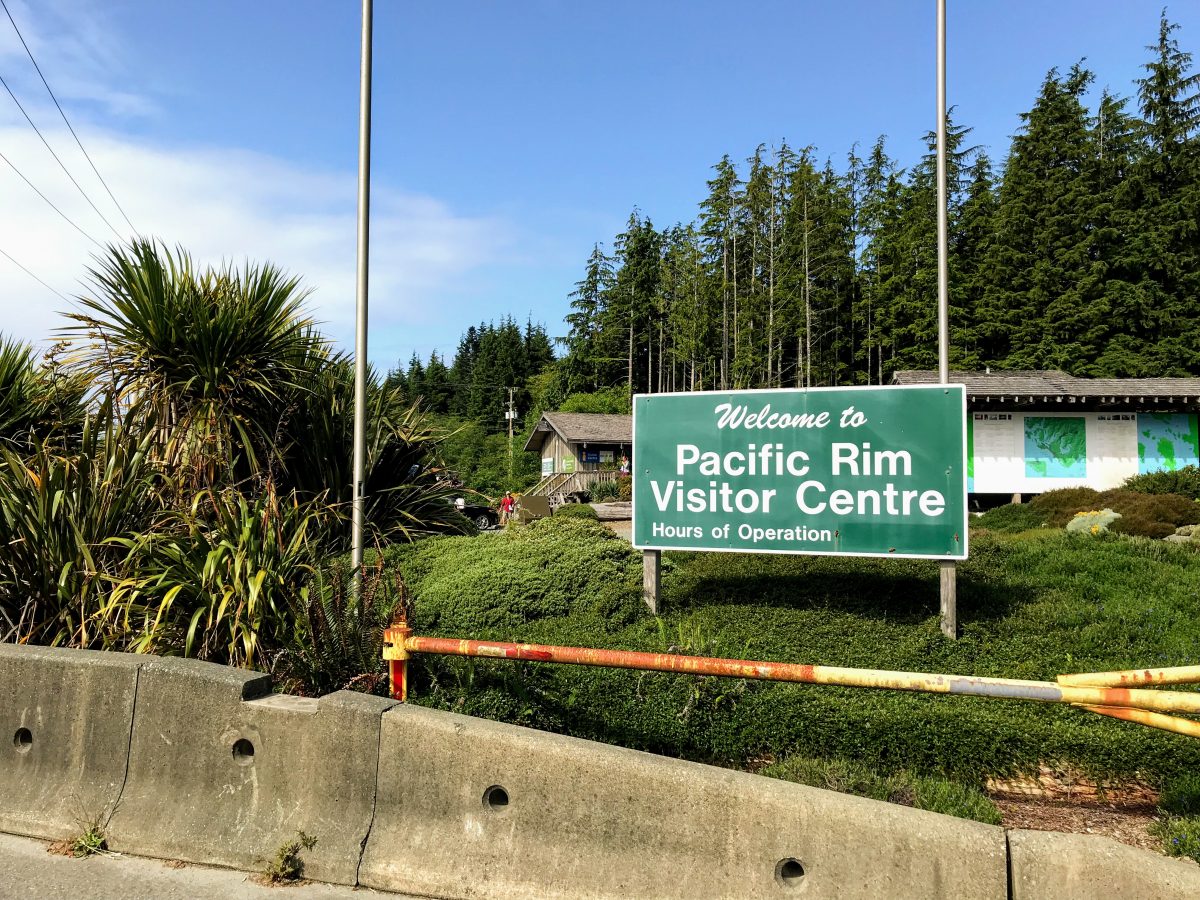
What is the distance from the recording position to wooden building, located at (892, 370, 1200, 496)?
68.8 ft

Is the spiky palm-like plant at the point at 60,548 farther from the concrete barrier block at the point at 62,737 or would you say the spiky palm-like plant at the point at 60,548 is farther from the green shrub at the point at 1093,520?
the green shrub at the point at 1093,520

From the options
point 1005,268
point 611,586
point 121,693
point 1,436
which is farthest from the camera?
point 1005,268

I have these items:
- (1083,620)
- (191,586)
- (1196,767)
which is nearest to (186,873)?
(191,586)

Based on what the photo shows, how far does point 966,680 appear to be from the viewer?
3.30 metres

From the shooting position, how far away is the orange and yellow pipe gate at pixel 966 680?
3.12 m

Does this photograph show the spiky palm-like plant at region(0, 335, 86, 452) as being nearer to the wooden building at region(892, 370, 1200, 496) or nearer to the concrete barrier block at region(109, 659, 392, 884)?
the concrete barrier block at region(109, 659, 392, 884)

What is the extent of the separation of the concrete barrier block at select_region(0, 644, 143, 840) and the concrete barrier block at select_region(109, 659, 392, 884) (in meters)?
0.13

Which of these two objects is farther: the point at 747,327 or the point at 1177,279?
the point at 747,327

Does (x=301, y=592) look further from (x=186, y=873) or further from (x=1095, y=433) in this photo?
(x=1095, y=433)

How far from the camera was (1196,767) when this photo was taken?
14.0 feet

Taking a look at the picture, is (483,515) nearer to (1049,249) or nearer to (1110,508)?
(1110,508)

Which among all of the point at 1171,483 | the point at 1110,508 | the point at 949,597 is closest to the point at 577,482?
the point at 1171,483

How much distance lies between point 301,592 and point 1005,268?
1843 inches

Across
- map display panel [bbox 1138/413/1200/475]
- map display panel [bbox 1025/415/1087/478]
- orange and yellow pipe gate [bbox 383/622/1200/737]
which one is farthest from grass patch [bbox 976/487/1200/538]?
orange and yellow pipe gate [bbox 383/622/1200/737]
